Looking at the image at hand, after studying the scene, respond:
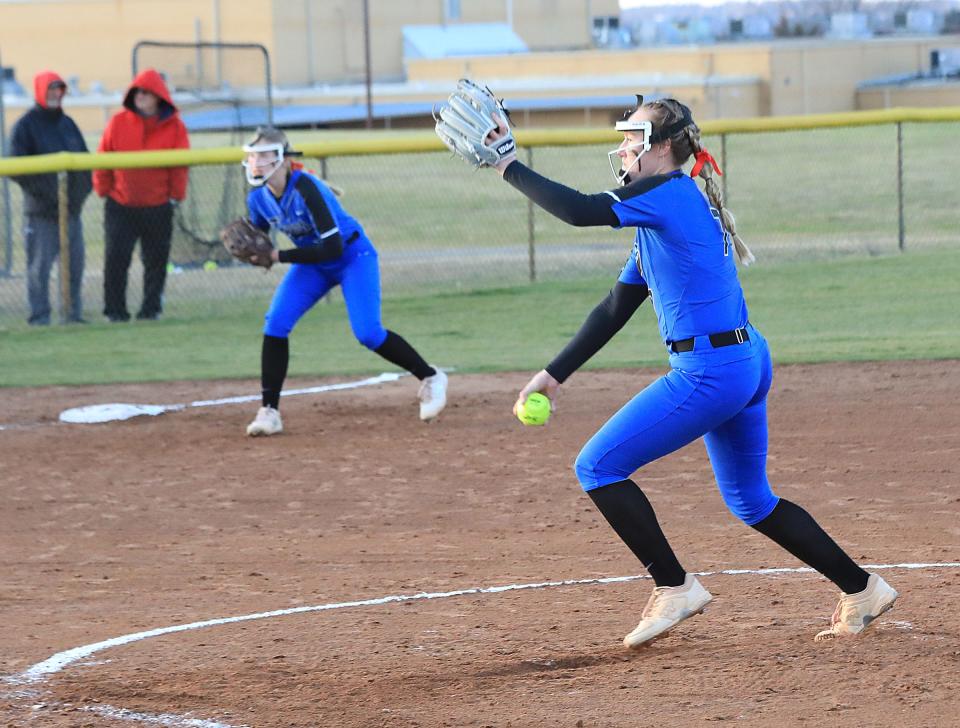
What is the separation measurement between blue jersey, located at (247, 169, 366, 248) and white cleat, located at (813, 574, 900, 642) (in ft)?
15.5

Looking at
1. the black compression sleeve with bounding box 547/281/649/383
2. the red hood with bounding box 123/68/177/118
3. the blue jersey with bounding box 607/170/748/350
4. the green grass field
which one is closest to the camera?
the blue jersey with bounding box 607/170/748/350

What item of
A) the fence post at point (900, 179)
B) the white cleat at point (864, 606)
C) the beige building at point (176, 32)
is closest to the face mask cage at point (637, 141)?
the white cleat at point (864, 606)

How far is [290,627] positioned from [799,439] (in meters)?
4.22

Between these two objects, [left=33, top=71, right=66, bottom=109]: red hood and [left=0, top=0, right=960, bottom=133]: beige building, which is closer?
[left=33, top=71, right=66, bottom=109]: red hood

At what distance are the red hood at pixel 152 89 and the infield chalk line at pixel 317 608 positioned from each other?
950 centimetres

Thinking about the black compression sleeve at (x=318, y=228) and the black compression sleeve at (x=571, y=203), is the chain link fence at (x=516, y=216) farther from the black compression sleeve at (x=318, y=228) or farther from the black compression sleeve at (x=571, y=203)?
the black compression sleeve at (x=571, y=203)

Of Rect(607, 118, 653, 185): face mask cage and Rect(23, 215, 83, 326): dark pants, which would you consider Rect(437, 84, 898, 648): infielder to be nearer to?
Rect(607, 118, 653, 185): face mask cage

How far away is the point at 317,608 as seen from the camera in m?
6.02

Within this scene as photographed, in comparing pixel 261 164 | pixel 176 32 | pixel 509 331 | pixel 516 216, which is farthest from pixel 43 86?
pixel 176 32

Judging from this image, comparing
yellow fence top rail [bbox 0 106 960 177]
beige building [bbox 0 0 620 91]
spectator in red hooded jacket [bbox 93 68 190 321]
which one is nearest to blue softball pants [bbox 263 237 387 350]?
yellow fence top rail [bbox 0 106 960 177]

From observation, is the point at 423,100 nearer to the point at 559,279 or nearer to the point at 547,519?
the point at 559,279

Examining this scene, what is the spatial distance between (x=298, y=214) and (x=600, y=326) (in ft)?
13.9

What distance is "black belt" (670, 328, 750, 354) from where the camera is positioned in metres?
4.98

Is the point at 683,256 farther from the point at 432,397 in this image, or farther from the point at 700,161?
the point at 432,397
